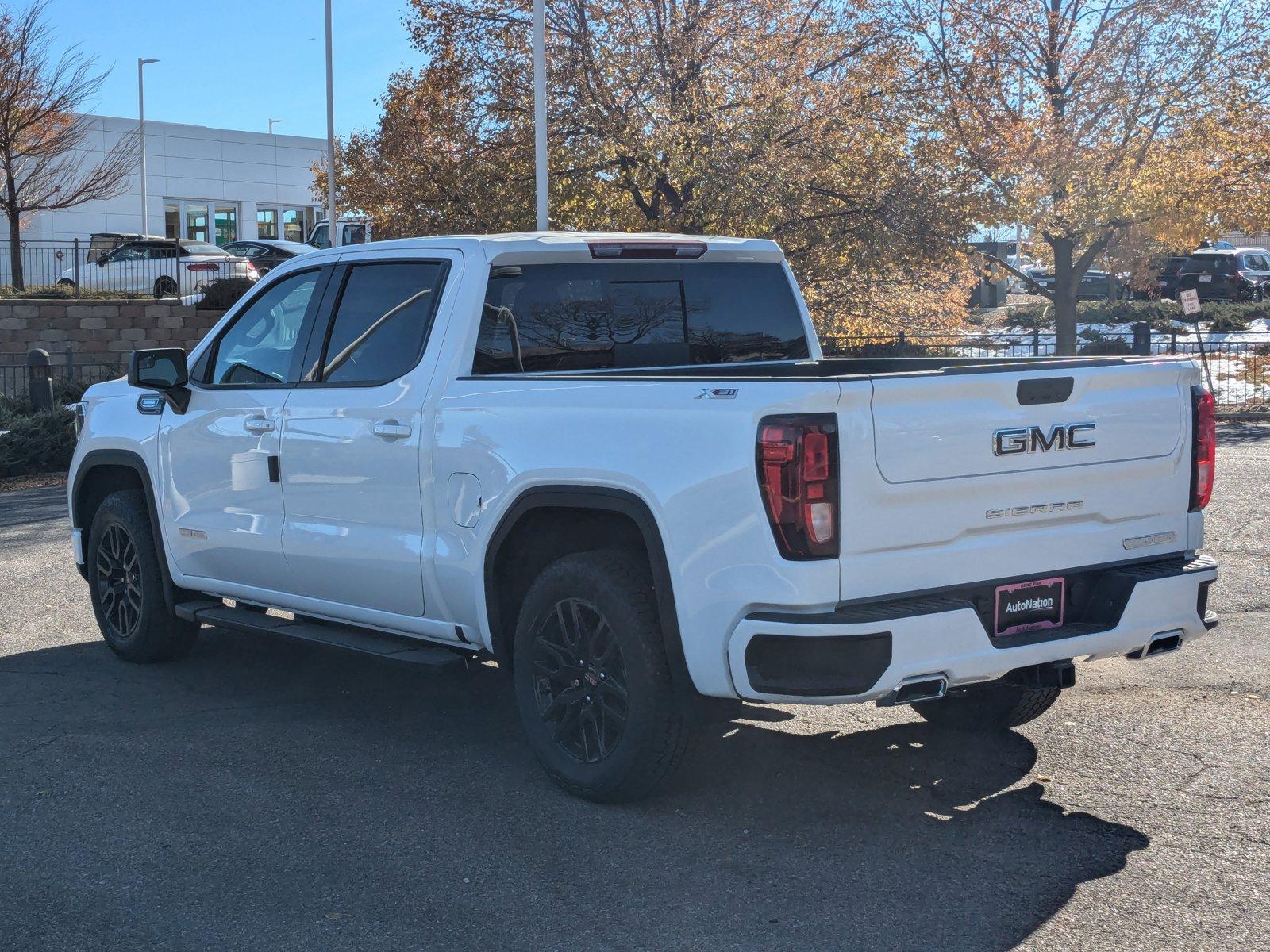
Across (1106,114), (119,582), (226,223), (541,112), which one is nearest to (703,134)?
(541,112)

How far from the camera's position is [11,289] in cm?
2978

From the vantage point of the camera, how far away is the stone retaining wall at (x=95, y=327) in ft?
83.5

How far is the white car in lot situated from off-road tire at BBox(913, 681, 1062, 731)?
28187mm

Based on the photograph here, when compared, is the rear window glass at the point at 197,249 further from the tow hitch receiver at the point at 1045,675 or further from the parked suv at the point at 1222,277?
the tow hitch receiver at the point at 1045,675

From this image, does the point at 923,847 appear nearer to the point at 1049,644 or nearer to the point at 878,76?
the point at 1049,644

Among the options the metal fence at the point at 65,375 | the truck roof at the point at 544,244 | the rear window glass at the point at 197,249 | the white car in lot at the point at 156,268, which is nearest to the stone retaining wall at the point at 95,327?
the metal fence at the point at 65,375

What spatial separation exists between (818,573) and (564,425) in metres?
1.15

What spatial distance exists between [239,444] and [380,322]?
1015mm

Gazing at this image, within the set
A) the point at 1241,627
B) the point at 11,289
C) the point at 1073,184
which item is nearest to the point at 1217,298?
the point at 1073,184

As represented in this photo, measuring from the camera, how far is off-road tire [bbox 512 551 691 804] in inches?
189

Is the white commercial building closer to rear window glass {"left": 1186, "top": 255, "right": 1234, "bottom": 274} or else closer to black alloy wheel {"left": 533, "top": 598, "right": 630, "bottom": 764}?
rear window glass {"left": 1186, "top": 255, "right": 1234, "bottom": 274}

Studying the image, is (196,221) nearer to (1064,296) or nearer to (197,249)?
(197,249)

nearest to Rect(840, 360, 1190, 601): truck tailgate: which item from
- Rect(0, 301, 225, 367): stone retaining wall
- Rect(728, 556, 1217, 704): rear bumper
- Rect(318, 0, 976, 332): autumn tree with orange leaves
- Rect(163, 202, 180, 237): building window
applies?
Rect(728, 556, 1217, 704): rear bumper

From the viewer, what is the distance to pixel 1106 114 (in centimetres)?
2467
